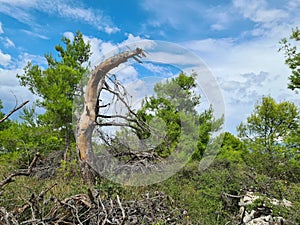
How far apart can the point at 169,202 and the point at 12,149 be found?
7.26 metres

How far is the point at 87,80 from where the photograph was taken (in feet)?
26.4

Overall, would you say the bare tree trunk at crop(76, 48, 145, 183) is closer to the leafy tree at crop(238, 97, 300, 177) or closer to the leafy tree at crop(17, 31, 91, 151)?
the leafy tree at crop(17, 31, 91, 151)

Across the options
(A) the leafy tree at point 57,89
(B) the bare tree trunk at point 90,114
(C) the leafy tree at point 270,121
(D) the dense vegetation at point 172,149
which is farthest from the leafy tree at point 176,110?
(C) the leafy tree at point 270,121

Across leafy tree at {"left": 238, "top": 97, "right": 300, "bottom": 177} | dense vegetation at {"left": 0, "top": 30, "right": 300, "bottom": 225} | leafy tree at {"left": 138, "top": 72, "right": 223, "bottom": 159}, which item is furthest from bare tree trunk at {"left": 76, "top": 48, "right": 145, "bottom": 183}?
leafy tree at {"left": 238, "top": 97, "right": 300, "bottom": 177}

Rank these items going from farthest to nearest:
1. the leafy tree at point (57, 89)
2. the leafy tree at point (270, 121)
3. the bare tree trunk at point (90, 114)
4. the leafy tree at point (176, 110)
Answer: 1. the leafy tree at point (270, 121)
2. the leafy tree at point (57, 89)
3. the bare tree trunk at point (90, 114)
4. the leafy tree at point (176, 110)

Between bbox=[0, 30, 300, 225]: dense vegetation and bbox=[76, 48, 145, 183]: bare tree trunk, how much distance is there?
463 millimetres

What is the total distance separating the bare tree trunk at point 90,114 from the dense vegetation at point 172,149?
0.46 metres

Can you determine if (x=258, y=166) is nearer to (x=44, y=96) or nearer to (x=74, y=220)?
(x=74, y=220)

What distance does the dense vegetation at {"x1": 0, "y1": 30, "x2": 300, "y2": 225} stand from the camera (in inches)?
201

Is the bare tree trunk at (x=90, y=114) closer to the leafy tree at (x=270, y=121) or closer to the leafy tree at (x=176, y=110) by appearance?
the leafy tree at (x=176, y=110)

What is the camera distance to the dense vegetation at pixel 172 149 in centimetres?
510

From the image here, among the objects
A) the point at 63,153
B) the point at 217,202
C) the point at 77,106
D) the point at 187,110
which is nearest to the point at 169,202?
the point at 217,202

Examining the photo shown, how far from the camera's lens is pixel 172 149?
7141 mm

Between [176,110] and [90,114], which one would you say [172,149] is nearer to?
[176,110]
